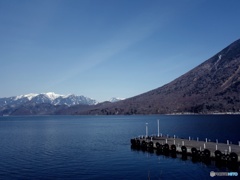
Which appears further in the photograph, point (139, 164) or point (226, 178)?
point (139, 164)

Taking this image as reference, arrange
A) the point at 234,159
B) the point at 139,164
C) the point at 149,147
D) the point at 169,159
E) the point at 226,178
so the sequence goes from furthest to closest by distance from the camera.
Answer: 1. the point at 149,147
2. the point at 169,159
3. the point at 139,164
4. the point at 234,159
5. the point at 226,178

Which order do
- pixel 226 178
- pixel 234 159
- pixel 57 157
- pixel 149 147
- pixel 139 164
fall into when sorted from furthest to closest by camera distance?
pixel 149 147, pixel 57 157, pixel 139 164, pixel 234 159, pixel 226 178

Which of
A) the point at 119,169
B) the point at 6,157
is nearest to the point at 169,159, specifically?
the point at 119,169

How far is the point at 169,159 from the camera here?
209 feet

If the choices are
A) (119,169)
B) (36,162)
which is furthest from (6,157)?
(119,169)

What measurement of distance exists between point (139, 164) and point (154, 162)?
12.1 ft

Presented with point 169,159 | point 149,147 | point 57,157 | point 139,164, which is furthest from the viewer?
point 149,147

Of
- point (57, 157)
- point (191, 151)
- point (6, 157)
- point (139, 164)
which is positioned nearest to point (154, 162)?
point (139, 164)

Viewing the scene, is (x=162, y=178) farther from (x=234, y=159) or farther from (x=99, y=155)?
(x=99, y=155)

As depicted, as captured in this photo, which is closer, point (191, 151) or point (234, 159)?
point (234, 159)

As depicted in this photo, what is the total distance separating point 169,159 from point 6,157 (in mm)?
36757

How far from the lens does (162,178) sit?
1863 inches

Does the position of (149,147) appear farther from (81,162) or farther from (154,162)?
(81,162)

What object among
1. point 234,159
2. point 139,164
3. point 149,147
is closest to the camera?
point 234,159
